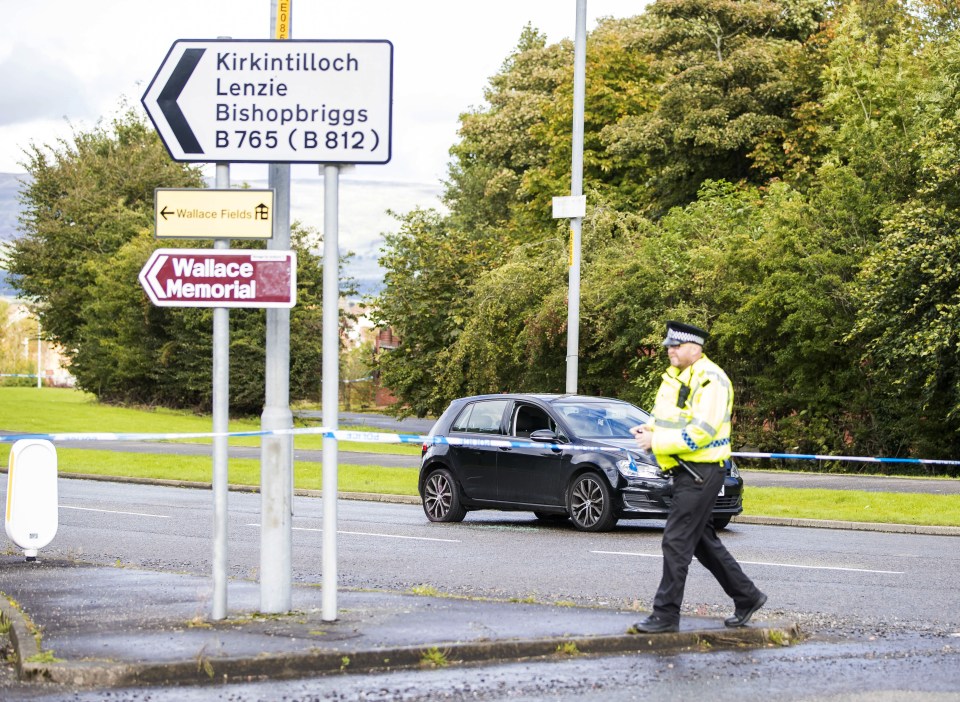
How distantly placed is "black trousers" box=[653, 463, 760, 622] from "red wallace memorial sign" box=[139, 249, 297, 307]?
2.59 m

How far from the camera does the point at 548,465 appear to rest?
16094 mm

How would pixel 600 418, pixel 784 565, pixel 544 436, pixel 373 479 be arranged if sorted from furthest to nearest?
pixel 373 479 → pixel 600 418 → pixel 544 436 → pixel 784 565

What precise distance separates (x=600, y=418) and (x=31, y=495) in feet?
22.4

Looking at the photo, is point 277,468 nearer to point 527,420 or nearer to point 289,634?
point 289,634

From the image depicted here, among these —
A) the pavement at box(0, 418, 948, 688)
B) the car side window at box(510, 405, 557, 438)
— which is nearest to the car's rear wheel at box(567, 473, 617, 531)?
the car side window at box(510, 405, 557, 438)

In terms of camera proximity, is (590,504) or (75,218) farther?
(75,218)

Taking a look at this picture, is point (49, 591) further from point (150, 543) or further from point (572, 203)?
point (572, 203)

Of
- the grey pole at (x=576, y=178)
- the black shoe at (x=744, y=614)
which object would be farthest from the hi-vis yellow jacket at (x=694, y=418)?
the grey pole at (x=576, y=178)

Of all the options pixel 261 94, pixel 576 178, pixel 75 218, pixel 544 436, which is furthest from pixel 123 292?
pixel 261 94

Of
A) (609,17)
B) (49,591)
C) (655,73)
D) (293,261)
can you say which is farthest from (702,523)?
(609,17)

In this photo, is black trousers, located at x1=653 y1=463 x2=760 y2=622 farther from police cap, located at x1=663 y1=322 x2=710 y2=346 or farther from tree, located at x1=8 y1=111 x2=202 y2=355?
tree, located at x1=8 y1=111 x2=202 y2=355

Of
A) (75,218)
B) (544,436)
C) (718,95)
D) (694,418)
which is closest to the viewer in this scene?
(694,418)

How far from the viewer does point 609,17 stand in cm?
5978

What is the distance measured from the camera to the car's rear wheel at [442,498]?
17266 mm
